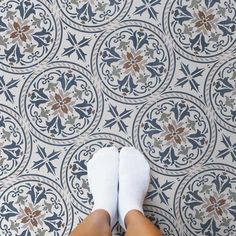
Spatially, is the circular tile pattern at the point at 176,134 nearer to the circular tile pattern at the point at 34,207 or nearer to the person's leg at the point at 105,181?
the person's leg at the point at 105,181

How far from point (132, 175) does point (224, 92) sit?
275 mm

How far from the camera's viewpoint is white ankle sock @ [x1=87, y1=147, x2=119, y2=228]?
3.35 ft

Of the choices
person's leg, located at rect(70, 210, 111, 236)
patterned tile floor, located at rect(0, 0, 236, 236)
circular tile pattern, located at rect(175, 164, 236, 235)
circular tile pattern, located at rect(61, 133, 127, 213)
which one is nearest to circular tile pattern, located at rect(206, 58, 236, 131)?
patterned tile floor, located at rect(0, 0, 236, 236)

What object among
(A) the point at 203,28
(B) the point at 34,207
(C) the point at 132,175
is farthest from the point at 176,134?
(B) the point at 34,207

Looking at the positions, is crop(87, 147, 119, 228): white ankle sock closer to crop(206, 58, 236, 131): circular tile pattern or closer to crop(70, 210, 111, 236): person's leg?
crop(70, 210, 111, 236): person's leg

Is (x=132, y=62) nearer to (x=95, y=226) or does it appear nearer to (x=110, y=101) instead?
(x=110, y=101)

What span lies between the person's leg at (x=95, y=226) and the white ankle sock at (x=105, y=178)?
0.05 m

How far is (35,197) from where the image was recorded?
106 centimetres

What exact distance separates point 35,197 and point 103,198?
16 centimetres

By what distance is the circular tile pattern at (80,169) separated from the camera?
106 cm

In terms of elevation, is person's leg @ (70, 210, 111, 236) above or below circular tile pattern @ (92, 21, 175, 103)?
below

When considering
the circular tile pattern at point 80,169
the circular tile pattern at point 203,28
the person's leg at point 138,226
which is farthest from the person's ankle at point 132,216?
the circular tile pattern at point 203,28

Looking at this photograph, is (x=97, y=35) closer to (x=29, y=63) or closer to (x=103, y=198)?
(x=29, y=63)

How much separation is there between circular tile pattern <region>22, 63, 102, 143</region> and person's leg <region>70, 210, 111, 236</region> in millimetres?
194
